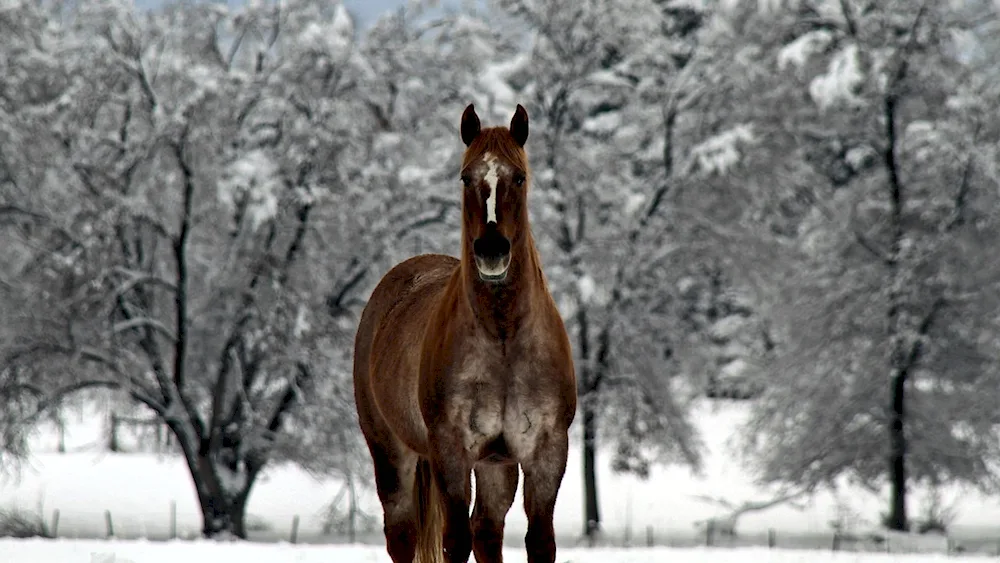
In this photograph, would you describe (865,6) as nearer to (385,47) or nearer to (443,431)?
(385,47)

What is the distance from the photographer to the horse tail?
584 cm

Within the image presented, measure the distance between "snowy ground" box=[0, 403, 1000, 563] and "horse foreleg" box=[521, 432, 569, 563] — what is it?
1252cm

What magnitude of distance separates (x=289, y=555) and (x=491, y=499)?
6083 millimetres

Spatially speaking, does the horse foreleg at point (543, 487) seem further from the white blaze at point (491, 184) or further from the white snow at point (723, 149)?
the white snow at point (723, 149)

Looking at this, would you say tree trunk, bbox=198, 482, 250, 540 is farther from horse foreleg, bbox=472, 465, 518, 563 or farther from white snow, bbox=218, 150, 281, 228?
horse foreleg, bbox=472, 465, 518, 563

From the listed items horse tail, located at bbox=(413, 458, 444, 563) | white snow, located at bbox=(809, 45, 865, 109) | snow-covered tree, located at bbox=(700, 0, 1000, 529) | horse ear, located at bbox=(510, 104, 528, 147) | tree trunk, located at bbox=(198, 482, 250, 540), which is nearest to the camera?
horse ear, located at bbox=(510, 104, 528, 147)

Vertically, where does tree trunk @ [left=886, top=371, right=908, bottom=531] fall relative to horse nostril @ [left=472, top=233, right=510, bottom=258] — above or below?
below

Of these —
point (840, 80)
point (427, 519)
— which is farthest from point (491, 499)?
point (840, 80)

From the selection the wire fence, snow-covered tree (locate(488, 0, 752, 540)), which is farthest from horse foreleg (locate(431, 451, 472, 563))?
snow-covered tree (locate(488, 0, 752, 540))

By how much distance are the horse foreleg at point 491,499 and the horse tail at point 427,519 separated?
2.40ft

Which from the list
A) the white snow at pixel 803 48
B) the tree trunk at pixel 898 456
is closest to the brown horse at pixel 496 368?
the white snow at pixel 803 48

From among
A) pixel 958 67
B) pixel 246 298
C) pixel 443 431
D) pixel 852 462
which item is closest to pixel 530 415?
pixel 443 431

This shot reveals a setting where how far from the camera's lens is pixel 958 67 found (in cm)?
1903

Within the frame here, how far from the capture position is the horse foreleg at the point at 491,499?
5.00m
